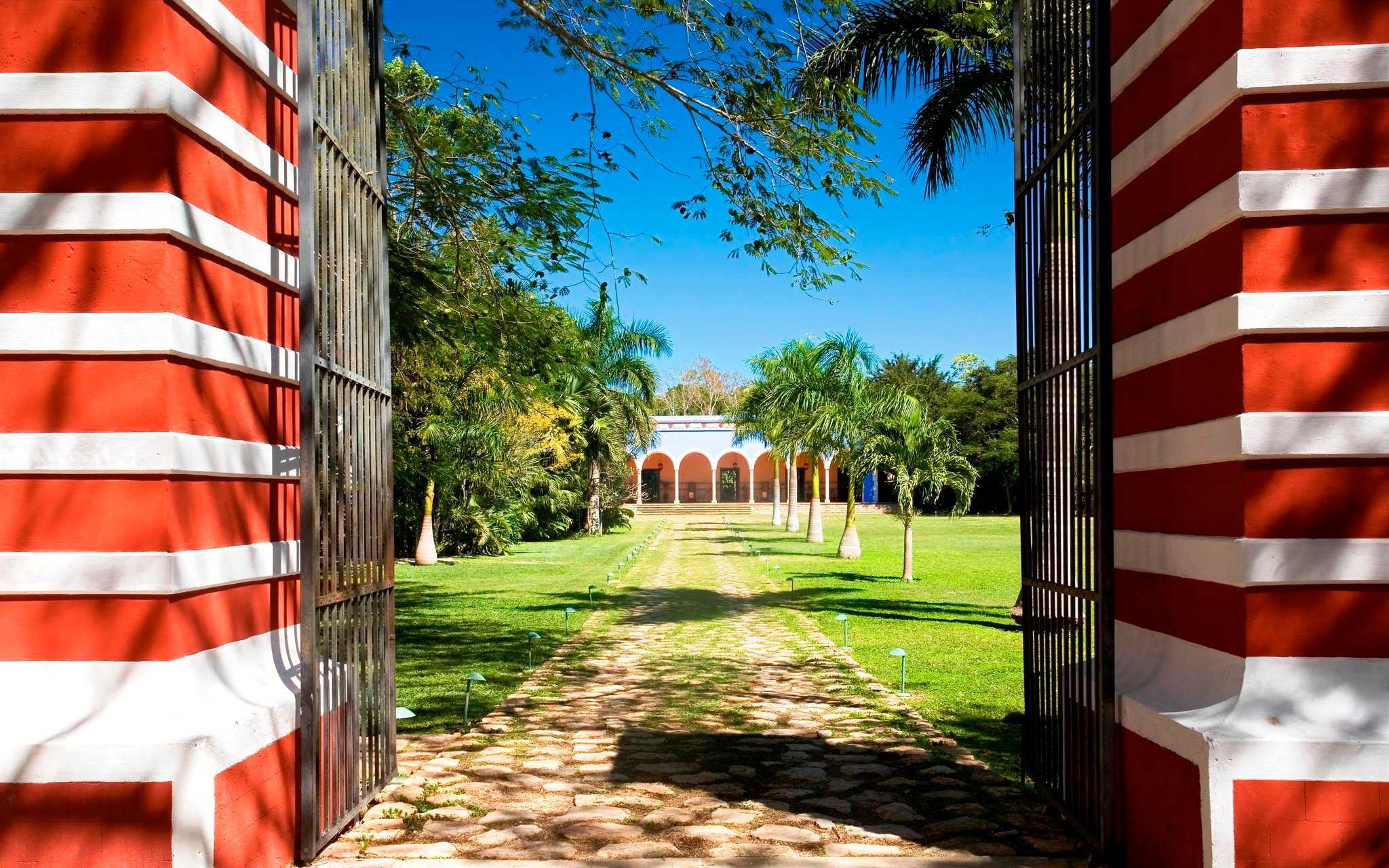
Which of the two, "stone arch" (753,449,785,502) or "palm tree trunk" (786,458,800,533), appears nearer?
"palm tree trunk" (786,458,800,533)

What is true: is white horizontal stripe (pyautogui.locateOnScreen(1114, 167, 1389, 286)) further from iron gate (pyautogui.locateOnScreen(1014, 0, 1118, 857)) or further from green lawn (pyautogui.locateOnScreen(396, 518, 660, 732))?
green lawn (pyautogui.locateOnScreen(396, 518, 660, 732))

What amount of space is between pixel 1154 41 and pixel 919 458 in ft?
45.4

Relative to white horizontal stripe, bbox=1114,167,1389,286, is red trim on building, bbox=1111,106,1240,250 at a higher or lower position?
higher

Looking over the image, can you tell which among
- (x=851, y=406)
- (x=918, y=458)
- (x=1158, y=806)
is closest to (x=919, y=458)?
(x=918, y=458)

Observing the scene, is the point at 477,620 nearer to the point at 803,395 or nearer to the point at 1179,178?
the point at 803,395

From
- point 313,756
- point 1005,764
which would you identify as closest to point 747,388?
point 1005,764

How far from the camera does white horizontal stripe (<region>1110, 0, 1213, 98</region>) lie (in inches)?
152

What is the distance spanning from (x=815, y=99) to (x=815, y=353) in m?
14.2

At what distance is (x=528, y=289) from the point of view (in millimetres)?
10477

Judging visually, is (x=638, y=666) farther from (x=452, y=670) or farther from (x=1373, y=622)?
(x=1373, y=622)

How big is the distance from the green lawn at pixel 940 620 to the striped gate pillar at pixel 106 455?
4.35 meters

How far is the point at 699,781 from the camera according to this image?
228 inches

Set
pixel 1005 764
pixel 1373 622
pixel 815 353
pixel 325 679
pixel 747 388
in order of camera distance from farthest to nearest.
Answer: pixel 747 388 → pixel 815 353 → pixel 1005 764 → pixel 325 679 → pixel 1373 622

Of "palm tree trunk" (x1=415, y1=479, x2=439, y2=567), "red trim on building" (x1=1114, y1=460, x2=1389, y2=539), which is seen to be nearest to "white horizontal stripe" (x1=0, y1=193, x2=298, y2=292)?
"red trim on building" (x1=1114, y1=460, x2=1389, y2=539)
